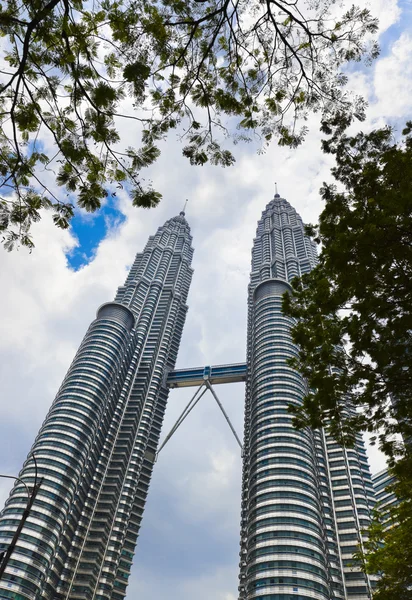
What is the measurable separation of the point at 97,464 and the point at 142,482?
52.9 feet

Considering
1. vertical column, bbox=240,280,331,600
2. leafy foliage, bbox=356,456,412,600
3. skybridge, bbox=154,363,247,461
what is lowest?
leafy foliage, bbox=356,456,412,600

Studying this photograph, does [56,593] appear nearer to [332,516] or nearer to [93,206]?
[332,516]

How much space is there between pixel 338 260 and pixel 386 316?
1.66m

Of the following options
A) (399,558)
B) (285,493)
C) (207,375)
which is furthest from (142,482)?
(399,558)

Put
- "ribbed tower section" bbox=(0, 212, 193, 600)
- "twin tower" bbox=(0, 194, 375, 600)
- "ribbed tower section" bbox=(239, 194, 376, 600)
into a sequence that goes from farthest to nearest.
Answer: "ribbed tower section" bbox=(0, 212, 193, 600) < "twin tower" bbox=(0, 194, 375, 600) < "ribbed tower section" bbox=(239, 194, 376, 600)

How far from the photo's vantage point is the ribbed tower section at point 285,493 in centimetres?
5625

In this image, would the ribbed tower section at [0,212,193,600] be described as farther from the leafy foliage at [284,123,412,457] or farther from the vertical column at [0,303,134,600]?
the leafy foliage at [284,123,412,457]

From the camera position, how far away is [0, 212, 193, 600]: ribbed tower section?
62.8 m

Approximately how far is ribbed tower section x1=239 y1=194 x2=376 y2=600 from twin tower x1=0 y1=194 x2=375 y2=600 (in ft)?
0.60

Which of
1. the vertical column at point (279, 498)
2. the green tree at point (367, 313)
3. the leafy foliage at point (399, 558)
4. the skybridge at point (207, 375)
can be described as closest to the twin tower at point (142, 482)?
the vertical column at point (279, 498)

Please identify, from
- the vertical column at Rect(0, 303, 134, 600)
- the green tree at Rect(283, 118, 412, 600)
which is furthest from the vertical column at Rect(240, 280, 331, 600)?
the green tree at Rect(283, 118, 412, 600)

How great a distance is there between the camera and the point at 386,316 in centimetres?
924

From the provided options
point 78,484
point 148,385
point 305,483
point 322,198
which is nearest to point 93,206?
point 322,198

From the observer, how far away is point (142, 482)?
100438 mm
